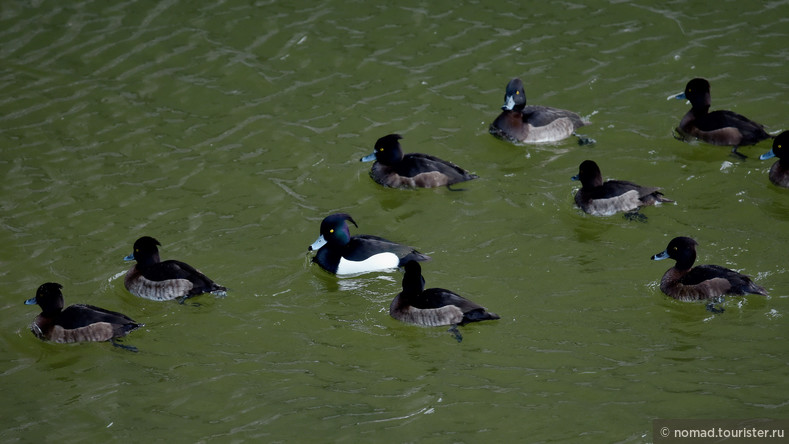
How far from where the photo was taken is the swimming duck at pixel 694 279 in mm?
9812

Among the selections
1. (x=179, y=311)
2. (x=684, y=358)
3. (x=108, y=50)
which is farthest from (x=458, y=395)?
(x=108, y=50)

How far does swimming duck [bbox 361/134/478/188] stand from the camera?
1277 centimetres

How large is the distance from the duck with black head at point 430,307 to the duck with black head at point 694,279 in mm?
1927

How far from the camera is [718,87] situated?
1439 centimetres

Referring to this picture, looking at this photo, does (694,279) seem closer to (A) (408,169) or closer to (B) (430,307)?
(B) (430,307)

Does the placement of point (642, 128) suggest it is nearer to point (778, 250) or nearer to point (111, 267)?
point (778, 250)

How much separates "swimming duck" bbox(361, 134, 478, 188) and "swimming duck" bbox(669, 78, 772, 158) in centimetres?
303

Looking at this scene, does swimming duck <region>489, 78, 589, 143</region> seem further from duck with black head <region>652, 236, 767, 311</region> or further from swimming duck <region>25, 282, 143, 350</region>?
swimming duck <region>25, 282, 143, 350</region>

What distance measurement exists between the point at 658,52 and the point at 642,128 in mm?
2086

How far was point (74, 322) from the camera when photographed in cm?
1002

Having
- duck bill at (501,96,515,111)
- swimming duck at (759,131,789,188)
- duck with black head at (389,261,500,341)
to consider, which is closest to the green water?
duck with black head at (389,261,500,341)

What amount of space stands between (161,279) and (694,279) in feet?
18.2

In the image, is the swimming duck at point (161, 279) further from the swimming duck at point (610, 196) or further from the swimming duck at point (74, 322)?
the swimming duck at point (610, 196)

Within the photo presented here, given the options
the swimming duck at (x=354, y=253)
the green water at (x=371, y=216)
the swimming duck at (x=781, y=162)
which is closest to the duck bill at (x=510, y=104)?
the green water at (x=371, y=216)
